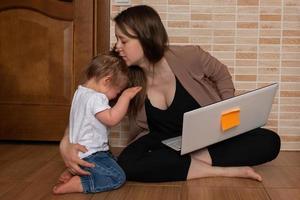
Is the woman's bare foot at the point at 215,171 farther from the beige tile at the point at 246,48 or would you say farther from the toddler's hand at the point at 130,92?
the beige tile at the point at 246,48

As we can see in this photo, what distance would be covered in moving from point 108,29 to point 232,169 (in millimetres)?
942

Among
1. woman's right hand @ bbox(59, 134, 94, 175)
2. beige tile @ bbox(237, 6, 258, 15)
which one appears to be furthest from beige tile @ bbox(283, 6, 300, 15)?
woman's right hand @ bbox(59, 134, 94, 175)

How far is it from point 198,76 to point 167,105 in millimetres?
163

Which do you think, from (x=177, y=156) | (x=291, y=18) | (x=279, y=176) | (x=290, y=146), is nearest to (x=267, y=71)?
(x=291, y=18)

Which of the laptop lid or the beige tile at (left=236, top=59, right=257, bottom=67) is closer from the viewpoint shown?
the laptop lid

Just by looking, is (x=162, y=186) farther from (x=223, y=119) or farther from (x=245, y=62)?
(x=245, y=62)

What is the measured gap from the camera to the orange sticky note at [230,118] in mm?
1635

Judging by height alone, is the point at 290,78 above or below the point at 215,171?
above

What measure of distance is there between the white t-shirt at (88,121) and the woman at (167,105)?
0.05 metres

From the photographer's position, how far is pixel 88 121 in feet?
5.20

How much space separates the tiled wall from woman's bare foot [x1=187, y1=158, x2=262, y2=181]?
0.63 metres

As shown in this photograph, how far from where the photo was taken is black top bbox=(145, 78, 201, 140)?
6.08 feet

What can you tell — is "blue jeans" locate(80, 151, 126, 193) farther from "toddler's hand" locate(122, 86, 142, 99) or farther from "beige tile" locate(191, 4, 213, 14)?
"beige tile" locate(191, 4, 213, 14)

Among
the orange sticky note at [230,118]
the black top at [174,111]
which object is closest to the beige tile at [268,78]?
the black top at [174,111]
